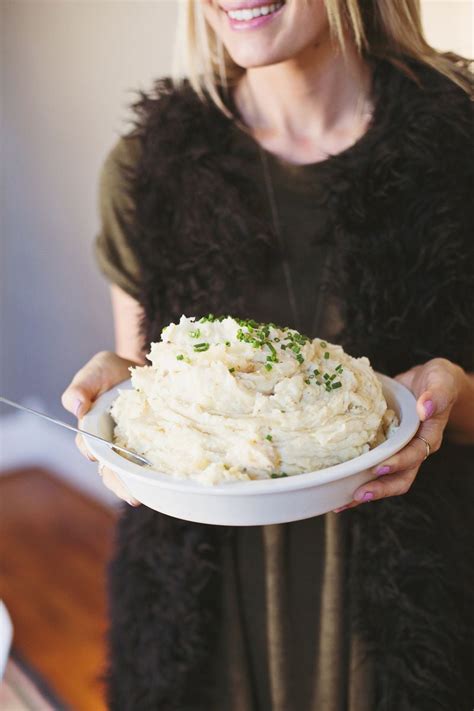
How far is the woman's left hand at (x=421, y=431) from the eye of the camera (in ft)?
2.31

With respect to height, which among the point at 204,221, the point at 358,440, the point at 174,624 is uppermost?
the point at 204,221

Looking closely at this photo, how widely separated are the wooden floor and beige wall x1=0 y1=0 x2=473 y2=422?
0.48 metres

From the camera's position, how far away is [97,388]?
0.87 m

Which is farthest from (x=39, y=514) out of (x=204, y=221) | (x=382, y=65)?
(x=382, y=65)

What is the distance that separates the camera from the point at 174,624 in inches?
40.2

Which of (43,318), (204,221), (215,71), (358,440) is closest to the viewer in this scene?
(358,440)

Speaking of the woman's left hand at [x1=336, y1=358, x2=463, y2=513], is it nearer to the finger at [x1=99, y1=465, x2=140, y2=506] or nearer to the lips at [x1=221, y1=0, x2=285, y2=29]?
the finger at [x1=99, y1=465, x2=140, y2=506]

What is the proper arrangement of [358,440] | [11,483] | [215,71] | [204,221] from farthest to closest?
[11,483]
[215,71]
[204,221]
[358,440]

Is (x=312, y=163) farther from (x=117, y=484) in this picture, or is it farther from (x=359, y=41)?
(x=117, y=484)

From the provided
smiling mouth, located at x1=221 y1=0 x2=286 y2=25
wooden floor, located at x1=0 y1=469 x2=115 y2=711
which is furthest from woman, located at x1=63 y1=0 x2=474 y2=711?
wooden floor, located at x1=0 y1=469 x2=115 y2=711

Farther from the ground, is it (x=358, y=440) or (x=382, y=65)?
(x=382, y=65)

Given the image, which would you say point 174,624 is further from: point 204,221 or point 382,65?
point 382,65

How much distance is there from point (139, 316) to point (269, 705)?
0.60 meters

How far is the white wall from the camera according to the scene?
138cm
